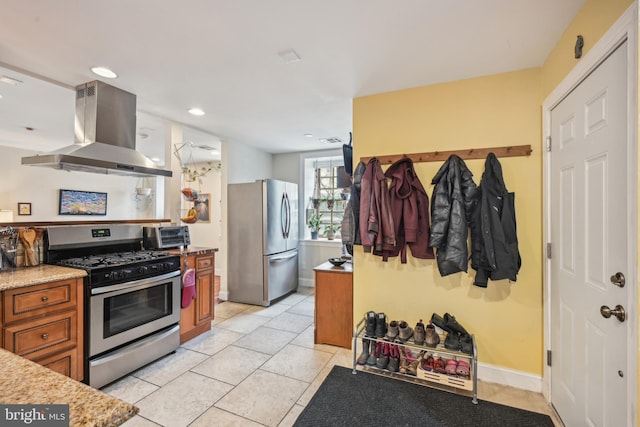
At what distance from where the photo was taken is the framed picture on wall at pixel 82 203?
540 cm

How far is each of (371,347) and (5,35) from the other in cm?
334

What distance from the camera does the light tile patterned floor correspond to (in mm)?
1944

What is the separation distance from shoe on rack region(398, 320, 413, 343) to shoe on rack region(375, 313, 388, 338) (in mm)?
123

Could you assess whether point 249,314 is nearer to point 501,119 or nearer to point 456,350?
point 456,350

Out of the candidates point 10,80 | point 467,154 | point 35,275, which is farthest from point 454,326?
point 10,80

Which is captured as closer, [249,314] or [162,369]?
[162,369]

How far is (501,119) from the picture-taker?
2.30m

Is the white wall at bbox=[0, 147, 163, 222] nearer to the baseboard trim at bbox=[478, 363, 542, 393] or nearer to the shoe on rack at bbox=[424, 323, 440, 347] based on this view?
the shoe on rack at bbox=[424, 323, 440, 347]

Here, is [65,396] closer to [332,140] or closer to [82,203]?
[332,140]

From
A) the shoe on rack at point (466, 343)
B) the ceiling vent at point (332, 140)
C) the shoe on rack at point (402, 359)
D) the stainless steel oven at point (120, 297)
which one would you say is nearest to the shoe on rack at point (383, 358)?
the shoe on rack at point (402, 359)

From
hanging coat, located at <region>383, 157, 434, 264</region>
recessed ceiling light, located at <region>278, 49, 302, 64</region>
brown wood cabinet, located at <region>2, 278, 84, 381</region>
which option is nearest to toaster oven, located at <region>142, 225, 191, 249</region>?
brown wood cabinet, located at <region>2, 278, 84, 381</region>

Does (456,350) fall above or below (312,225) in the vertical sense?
below

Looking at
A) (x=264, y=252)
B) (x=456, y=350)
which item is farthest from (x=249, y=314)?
(x=456, y=350)

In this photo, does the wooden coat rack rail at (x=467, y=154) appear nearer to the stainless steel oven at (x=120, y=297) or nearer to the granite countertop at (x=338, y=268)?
the granite countertop at (x=338, y=268)
